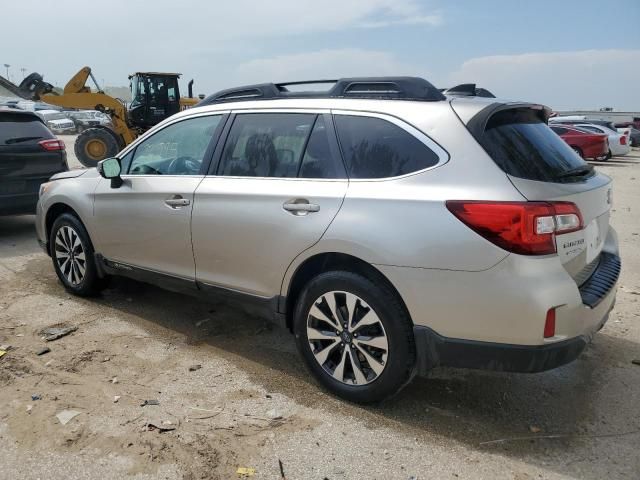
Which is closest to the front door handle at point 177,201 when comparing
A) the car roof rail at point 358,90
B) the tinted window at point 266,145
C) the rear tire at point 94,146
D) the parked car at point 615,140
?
the tinted window at point 266,145

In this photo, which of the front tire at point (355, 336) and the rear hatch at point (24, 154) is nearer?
the front tire at point (355, 336)

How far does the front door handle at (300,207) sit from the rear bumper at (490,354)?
0.89 meters

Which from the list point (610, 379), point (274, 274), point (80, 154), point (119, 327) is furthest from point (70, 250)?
point (80, 154)

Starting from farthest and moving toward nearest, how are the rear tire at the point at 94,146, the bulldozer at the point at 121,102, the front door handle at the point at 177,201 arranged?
the bulldozer at the point at 121,102 < the rear tire at the point at 94,146 < the front door handle at the point at 177,201

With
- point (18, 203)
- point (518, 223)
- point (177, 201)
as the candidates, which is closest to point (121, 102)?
point (18, 203)

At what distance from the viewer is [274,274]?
11.1ft

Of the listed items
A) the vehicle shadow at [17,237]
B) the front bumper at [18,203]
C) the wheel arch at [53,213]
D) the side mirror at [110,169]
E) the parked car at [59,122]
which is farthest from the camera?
the parked car at [59,122]

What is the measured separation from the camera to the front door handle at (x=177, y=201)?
12.5ft

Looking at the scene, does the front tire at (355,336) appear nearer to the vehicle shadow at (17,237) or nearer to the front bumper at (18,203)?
the vehicle shadow at (17,237)

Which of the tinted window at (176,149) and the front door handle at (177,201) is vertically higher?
the tinted window at (176,149)

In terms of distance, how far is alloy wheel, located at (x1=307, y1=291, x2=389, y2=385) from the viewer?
9.82ft

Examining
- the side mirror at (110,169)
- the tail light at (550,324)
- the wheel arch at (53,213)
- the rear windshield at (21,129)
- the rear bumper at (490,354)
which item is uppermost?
the rear windshield at (21,129)

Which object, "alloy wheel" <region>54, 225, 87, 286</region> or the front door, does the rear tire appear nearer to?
"alloy wheel" <region>54, 225, 87, 286</region>

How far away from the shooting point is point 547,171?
2.84 metres
